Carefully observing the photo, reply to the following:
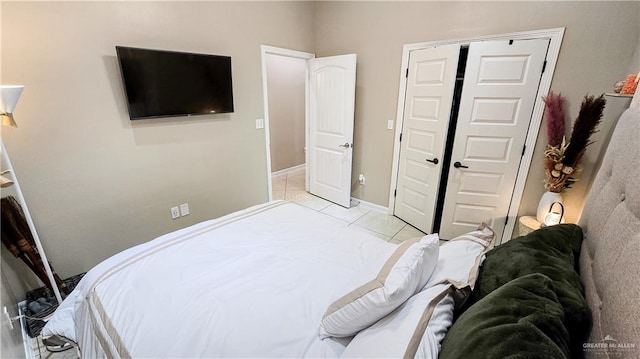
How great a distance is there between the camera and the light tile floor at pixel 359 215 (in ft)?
9.95

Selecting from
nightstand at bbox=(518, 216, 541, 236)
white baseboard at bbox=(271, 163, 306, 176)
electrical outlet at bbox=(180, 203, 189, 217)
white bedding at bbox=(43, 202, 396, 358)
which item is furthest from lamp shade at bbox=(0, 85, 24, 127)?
white baseboard at bbox=(271, 163, 306, 176)

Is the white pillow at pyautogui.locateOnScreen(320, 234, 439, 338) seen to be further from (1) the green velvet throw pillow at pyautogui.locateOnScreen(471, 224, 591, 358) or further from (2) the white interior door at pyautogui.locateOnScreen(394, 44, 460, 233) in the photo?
(2) the white interior door at pyautogui.locateOnScreen(394, 44, 460, 233)

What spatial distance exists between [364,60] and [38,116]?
3112 millimetres

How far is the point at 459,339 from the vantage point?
2.38 ft

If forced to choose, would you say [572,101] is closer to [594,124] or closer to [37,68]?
[594,124]

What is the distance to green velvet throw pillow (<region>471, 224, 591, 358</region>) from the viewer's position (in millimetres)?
718

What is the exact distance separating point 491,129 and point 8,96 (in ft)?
11.4

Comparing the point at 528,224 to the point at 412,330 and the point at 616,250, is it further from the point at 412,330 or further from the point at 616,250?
the point at 412,330

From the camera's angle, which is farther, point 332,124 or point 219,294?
point 332,124

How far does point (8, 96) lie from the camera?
1369 mm

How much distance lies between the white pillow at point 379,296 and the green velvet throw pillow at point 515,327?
0.19 meters

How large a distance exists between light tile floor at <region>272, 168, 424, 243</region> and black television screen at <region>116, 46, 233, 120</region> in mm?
1813

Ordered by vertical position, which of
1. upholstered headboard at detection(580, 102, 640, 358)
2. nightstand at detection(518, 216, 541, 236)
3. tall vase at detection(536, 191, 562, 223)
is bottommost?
nightstand at detection(518, 216, 541, 236)

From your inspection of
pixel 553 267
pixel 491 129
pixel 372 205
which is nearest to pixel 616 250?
pixel 553 267
